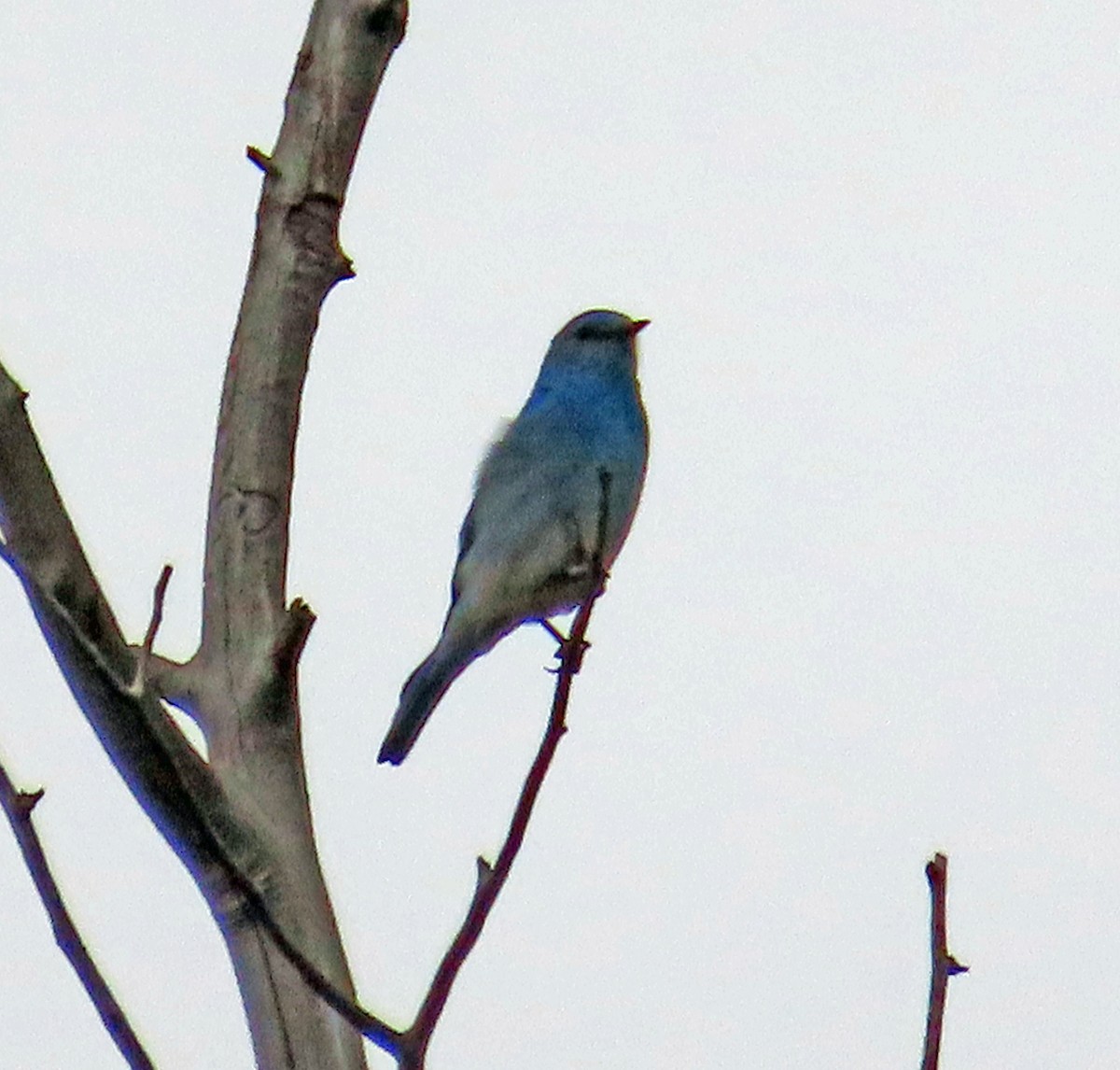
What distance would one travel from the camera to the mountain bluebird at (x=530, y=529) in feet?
16.9

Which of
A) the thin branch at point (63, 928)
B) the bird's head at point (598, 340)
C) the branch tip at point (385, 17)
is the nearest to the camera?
the thin branch at point (63, 928)

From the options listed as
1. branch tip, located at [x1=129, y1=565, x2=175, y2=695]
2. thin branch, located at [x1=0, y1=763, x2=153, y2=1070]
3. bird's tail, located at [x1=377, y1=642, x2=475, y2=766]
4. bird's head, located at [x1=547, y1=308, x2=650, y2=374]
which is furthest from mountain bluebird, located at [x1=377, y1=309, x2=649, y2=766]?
thin branch, located at [x1=0, y1=763, x2=153, y2=1070]

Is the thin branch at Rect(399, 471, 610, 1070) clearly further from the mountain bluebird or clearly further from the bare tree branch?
the mountain bluebird

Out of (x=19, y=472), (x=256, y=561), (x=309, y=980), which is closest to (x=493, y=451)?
(x=256, y=561)

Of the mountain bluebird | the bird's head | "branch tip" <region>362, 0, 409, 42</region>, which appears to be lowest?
"branch tip" <region>362, 0, 409, 42</region>

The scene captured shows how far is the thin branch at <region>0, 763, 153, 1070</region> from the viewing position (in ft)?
6.23

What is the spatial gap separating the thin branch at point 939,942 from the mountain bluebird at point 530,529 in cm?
283

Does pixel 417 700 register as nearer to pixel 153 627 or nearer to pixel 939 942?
pixel 153 627

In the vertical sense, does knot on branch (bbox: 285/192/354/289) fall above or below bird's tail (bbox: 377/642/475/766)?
below

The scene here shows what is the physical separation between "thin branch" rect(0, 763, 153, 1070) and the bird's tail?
9.72ft

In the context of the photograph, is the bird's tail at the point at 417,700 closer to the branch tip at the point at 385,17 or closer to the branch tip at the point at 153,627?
the branch tip at the point at 385,17

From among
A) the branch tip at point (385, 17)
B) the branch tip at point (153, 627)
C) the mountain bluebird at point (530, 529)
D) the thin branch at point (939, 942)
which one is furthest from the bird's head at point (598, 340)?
the thin branch at point (939, 942)

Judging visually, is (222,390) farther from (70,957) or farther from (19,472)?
(70,957)

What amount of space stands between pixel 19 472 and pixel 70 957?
821mm
